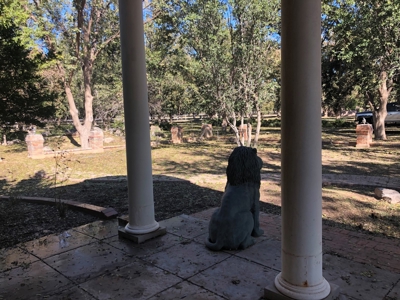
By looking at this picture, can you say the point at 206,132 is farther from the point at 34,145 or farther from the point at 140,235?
the point at 140,235

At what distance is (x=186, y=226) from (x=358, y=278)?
214cm

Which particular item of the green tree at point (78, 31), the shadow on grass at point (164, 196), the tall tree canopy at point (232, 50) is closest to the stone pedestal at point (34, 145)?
the green tree at point (78, 31)

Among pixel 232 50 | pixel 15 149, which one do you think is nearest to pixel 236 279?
pixel 232 50

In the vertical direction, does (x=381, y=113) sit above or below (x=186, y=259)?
above

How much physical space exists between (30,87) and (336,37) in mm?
15761

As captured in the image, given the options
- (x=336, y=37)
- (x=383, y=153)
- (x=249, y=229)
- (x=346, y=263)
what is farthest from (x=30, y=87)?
(x=336, y=37)

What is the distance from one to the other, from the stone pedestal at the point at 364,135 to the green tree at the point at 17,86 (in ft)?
43.7

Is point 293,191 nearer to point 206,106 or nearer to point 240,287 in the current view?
point 240,287

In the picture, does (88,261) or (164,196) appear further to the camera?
(164,196)

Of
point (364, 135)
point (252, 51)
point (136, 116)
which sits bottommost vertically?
point (364, 135)

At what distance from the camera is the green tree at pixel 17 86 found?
4.34 meters

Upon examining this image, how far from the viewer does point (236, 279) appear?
107 inches

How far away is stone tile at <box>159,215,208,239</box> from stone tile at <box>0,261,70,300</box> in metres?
1.46

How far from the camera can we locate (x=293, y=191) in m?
2.16
